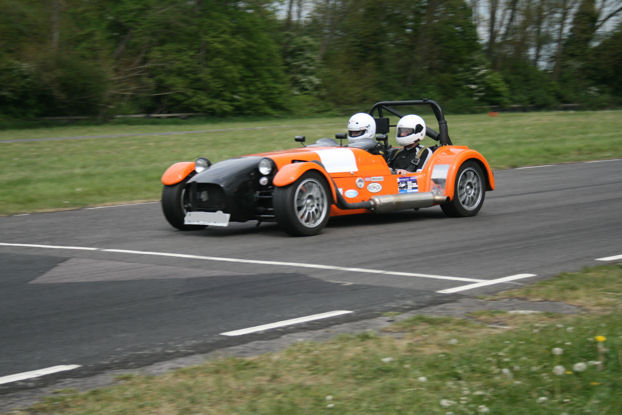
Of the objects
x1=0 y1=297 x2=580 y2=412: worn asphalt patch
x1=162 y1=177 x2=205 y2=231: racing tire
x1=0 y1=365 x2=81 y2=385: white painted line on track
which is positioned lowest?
x1=0 y1=365 x2=81 y2=385: white painted line on track

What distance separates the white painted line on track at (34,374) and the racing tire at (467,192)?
7304mm

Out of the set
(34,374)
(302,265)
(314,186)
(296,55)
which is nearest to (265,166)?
(314,186)

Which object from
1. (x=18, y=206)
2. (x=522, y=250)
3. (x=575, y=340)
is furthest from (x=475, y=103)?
(x=575, y=340)

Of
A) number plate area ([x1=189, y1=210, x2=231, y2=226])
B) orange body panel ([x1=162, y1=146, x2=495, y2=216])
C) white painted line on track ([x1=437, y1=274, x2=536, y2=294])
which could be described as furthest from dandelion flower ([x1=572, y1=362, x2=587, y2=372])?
number plate area ([x1=189, y1=210, x2=231, y2=226])

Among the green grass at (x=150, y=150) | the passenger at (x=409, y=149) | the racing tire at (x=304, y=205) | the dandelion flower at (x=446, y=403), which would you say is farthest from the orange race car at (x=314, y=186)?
the dandelion flower at (x=446, y=403)

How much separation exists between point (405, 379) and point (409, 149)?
7395 millimetres

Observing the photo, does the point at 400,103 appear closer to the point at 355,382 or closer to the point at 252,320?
the point at 252,320

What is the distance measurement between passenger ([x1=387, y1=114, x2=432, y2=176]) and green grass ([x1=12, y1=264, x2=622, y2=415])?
20.1ft

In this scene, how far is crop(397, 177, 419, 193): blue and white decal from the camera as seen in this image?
1107 centimetres

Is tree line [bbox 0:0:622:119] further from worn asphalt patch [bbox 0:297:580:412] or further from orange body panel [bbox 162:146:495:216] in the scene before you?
worn asphalt patch [bbox 0:297:580:412]

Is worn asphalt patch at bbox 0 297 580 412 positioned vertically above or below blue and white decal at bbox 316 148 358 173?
below

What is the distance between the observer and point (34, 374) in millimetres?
4754

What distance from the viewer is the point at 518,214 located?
1160cm

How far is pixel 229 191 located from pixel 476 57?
51.0 metres
